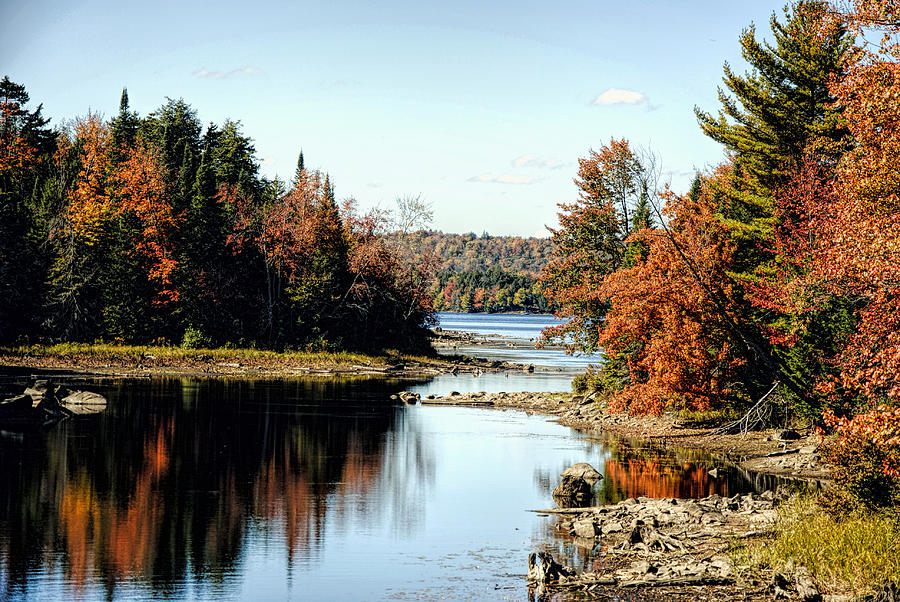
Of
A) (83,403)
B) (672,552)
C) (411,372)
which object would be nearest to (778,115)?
(672,552)

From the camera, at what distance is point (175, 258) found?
76.8m

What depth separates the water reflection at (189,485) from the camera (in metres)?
20.3

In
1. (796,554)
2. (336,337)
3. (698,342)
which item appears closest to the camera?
(796,554)

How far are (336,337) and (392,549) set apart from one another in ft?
208

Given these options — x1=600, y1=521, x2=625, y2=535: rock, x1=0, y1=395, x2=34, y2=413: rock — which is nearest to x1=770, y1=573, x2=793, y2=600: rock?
x1=600, y1=521, x2=625, y2=535: rock

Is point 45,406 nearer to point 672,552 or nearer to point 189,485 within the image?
point 189,485

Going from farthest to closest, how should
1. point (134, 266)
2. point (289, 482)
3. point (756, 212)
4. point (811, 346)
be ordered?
point (134, 266) → point (756, 212) → point (811, 346) → point (289, 482)

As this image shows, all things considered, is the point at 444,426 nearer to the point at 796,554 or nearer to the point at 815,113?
the point at 815,113

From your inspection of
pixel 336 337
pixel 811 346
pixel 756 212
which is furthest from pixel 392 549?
pixel 336 337

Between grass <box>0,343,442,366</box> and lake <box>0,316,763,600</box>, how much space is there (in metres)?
19.7

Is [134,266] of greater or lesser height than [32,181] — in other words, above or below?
below

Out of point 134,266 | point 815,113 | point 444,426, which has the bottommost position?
point 444,426

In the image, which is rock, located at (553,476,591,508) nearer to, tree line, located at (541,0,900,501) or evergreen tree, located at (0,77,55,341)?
tree line, located at (541,0,900,501)

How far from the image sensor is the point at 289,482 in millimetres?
30531
